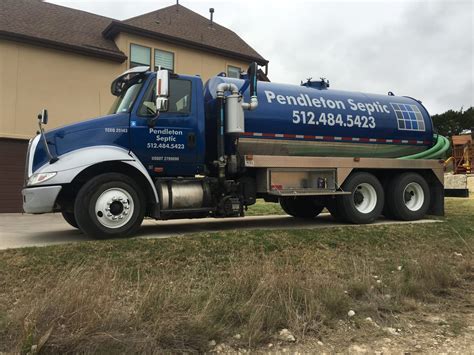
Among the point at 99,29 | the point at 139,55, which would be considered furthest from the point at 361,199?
the point at 99,29

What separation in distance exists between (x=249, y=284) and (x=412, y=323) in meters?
1.81

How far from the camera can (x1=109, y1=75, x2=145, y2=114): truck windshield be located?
8656 mm

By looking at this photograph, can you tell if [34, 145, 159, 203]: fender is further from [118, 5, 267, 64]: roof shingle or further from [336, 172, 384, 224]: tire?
[118, 5, 267, 64]: roof shingle

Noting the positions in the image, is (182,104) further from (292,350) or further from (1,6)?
(1,6)

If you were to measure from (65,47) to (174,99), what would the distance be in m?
10.8

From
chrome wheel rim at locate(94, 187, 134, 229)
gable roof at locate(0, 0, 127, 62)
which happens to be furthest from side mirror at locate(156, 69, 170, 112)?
gable roof at locate(0, 0, 127, 62)

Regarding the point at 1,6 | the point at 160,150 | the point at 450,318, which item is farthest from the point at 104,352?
the point at 1,6

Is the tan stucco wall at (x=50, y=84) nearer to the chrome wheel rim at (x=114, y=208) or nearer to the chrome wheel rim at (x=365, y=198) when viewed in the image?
the chrome wheel rim at (x=114, y=208)

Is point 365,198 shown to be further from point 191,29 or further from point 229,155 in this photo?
point 191,29

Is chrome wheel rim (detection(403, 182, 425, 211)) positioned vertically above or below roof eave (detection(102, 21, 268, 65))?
below

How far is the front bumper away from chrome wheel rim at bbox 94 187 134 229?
678mm

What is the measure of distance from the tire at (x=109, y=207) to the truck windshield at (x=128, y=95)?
1408 mm

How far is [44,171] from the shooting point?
7695 mm

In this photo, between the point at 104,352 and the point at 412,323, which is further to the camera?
the point at 412,323
